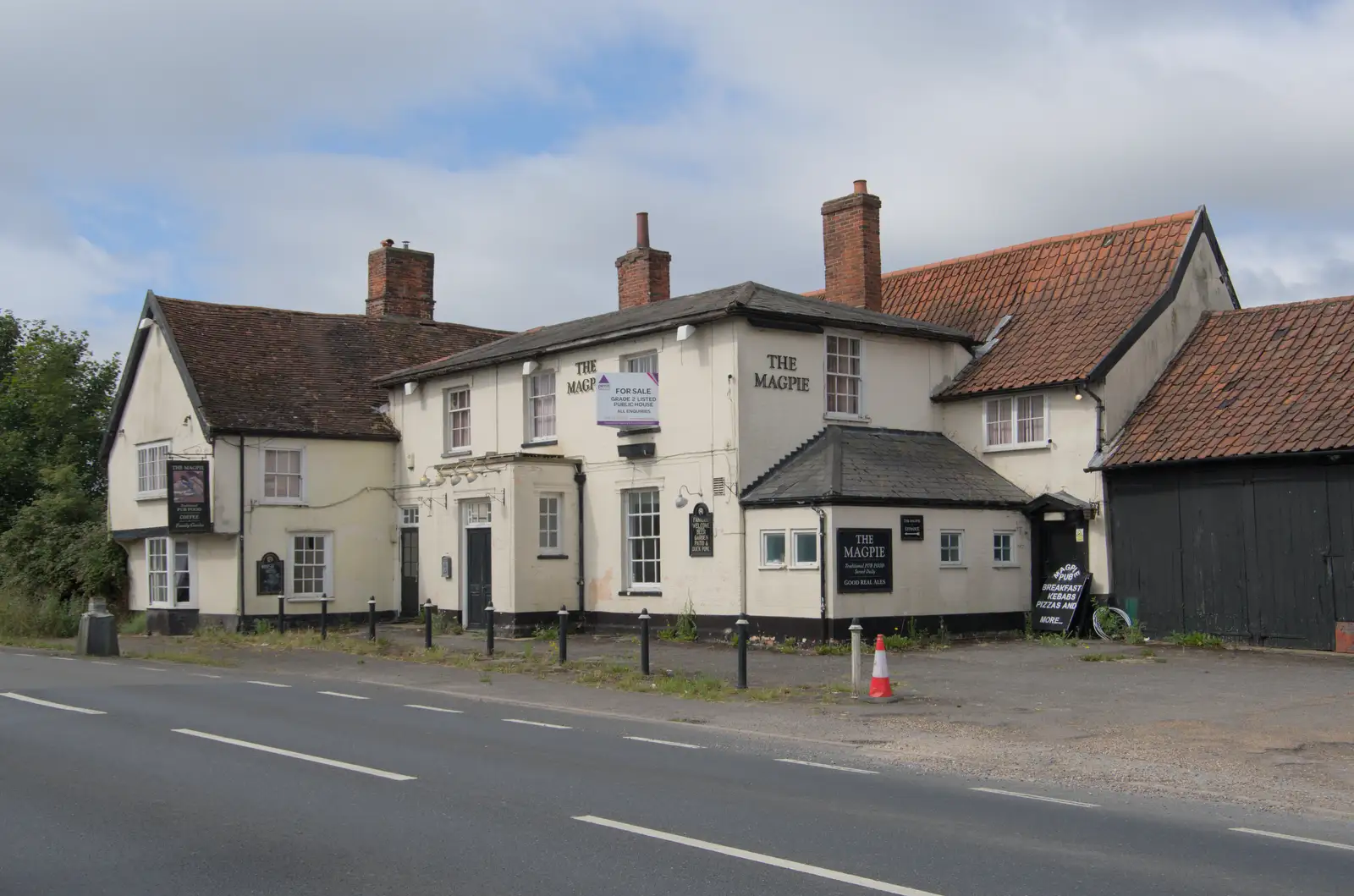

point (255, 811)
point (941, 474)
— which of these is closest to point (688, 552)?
point (941, 474)

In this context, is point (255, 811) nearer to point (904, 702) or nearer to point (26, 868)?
point (26, 868)

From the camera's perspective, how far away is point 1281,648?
20625 millimetres

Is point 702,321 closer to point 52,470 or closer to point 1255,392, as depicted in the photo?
point 1255,392

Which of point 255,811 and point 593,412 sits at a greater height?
point 593,412

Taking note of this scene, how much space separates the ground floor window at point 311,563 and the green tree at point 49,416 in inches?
754

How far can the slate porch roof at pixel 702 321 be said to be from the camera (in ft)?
74.9

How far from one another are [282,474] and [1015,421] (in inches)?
616

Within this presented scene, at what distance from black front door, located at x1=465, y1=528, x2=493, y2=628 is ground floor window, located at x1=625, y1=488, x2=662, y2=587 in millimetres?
2891

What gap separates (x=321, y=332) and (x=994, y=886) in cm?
2798

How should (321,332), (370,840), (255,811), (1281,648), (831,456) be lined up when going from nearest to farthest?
1. (370,840)
2. (255,811)
3. (1281,648)
4. (831,456)
5. (321,332)

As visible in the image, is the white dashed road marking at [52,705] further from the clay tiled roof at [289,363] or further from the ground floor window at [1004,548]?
the ground floor window at [1004,548]

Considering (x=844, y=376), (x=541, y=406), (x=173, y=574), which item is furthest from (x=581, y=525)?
(x=173, y=574)

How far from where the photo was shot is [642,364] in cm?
2455

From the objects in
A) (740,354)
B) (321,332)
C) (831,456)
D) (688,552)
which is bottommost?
(688,552)
